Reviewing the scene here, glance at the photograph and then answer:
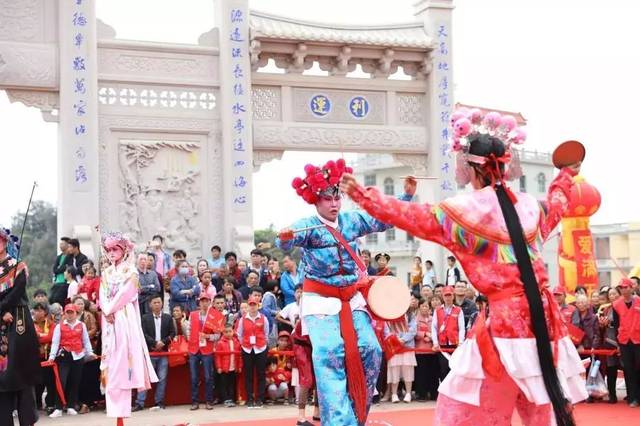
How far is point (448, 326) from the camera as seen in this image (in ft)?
31.8

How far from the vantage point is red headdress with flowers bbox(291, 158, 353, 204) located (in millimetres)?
5523

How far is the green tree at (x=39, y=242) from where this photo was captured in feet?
107

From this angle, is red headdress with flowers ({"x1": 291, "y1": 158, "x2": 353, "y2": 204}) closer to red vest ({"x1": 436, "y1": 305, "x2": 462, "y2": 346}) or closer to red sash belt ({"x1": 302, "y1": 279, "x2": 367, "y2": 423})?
red sash belt ({"x1": 302, "y1": 279, "x2": 367, "y2": 423})

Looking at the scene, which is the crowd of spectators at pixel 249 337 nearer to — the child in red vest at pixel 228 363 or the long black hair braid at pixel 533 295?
the child in red vest at pixel 228 363

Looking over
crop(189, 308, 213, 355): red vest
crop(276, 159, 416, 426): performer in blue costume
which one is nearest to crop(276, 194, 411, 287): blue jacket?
crop(276, 159, 416, 426): performer in blue costume

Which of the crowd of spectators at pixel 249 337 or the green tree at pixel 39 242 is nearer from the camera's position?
the crowd of spectators at pixel 249 337

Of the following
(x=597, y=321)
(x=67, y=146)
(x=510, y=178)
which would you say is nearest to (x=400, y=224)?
(x=510, y=178)

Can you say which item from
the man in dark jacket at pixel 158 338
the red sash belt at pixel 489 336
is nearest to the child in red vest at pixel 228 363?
the man in dark jacket at pixel 158 338

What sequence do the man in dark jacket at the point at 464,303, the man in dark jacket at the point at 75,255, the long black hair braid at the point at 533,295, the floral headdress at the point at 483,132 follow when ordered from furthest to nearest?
the man in dark jacket at the point at 75,255
the man in dark jacket at the point at 464,303
the floral headdress at the point at 483,132
the long black hair braid at the point at 533,295

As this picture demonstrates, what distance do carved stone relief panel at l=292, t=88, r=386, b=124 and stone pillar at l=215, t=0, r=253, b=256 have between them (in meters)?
0.98

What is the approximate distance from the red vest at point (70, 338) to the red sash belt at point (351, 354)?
167 inches

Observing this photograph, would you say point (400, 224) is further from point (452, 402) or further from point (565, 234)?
point (565, 234)

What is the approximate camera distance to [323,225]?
5.63 m

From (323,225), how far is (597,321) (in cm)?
509
